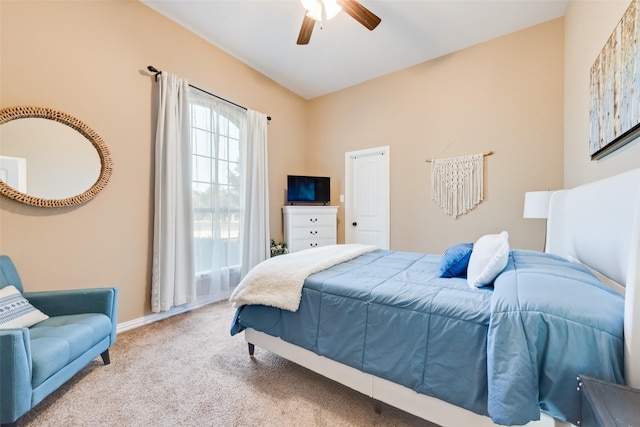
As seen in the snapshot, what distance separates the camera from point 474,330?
1061 mm

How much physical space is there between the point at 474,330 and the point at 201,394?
61.9 inches

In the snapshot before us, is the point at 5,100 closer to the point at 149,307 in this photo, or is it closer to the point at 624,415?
the point at 149,307

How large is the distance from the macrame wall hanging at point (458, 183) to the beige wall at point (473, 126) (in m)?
0.08

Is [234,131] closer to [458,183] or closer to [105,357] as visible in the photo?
[105,357]

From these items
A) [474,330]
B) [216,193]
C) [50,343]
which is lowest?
[50,343]

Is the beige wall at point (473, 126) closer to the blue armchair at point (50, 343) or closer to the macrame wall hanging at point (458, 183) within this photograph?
the macrame wall hanging at point (458, 183)

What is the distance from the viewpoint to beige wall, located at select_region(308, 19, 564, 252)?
9.04ft

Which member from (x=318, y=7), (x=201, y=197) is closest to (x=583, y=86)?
(x=318, y=7)

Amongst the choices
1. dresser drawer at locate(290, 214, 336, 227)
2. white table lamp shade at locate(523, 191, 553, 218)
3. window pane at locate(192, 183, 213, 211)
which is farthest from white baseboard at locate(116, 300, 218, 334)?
white table lamp shade at locate(523, 191, 553, 218)

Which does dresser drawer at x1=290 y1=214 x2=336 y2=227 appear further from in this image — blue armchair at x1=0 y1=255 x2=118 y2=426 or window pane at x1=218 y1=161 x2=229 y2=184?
blue armchair at x1=0 y1=255 x2=118 y2=426

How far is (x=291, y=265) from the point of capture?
1.77m

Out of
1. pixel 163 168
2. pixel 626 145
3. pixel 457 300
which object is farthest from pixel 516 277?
pixel 163 168

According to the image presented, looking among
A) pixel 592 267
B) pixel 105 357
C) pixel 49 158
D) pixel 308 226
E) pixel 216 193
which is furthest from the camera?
pixel 308 226

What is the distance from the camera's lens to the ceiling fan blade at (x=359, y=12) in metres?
2.03
